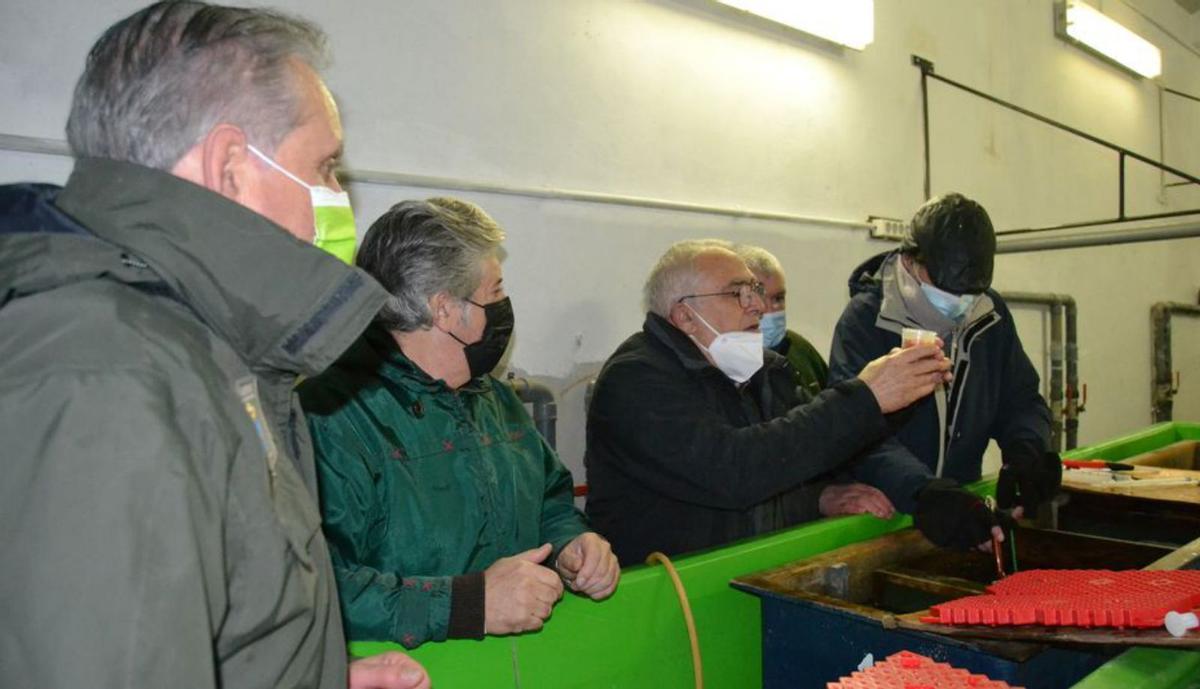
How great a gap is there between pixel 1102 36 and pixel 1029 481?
4683mm

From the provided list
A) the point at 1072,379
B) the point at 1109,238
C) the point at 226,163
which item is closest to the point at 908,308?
the point at 226,163

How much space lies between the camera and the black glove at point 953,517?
5.87ft

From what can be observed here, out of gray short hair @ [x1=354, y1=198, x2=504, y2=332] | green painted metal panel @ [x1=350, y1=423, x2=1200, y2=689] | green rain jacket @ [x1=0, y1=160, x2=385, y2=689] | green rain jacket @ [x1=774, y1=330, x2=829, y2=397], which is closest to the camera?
green rain jacket @ [x1=0, y1=160, x2=385, y2=689]

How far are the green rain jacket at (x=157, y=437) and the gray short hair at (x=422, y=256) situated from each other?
701 millimetres

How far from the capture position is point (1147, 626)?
117cm

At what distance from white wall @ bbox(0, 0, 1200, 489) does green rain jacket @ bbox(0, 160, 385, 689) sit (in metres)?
1.44

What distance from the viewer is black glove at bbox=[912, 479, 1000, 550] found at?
70.4 inches

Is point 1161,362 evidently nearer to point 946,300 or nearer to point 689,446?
point 946,300

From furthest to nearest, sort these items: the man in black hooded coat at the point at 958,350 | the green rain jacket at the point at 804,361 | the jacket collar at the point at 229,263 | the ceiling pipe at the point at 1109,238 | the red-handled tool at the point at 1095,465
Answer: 1. the ceiling pipe at the point at 1109,238
2. the green rain jacket at the point at 804,361
3. the red-handled tool at the point at 1095,465
4. the man in black hooded coat at the point at 958,350
5. the jacket collar at the point at 229,263

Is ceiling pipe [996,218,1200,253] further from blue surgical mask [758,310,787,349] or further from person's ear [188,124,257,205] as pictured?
person's ear [188,124,257,205]

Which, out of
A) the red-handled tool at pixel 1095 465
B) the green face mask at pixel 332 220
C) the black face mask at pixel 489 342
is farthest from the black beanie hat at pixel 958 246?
the green face mask at pixel 332 220

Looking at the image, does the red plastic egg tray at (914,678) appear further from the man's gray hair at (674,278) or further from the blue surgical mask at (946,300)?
the blue surgical mask at (946,300)

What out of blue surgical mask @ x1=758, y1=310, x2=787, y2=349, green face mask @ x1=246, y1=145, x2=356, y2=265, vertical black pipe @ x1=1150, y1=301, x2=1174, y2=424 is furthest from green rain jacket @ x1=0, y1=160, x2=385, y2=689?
vertical black pipe @ x1=1150, y1=301, x2=1174, y2=424

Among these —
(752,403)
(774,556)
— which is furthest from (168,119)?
(752,403)
